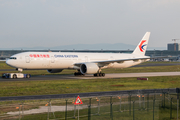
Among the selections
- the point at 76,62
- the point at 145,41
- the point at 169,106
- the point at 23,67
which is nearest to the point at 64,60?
the point at 76,62

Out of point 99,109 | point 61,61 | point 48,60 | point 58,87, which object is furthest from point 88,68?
point 99,109

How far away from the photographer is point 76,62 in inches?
2253

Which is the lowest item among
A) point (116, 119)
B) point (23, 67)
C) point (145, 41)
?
point (116, 119)

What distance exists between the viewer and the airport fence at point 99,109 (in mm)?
15891

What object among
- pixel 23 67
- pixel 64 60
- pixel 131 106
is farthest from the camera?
pixel 64 60

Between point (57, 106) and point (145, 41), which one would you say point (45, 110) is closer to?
point (57, 106)

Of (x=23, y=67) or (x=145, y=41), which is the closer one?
(x=23, y=67)

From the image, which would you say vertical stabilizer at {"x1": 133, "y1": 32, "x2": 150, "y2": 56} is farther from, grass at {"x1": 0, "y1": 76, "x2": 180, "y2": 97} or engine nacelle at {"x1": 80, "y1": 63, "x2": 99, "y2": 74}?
grass at {"x1": 0, "y1": 76, "x2": 180, "y2": 97}

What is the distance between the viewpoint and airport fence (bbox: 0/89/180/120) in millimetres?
Result: 15891

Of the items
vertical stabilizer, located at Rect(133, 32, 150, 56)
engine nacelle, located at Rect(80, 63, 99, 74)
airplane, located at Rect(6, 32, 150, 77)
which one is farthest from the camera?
vertical stabilizer, located at Rect(133, 32, 150, 56)

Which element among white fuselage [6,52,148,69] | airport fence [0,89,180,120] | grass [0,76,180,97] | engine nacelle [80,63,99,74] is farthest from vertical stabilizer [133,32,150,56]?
airport fence [0,89,180,120]

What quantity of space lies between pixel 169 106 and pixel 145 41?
177ft

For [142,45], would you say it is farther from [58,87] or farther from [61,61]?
[58,87]

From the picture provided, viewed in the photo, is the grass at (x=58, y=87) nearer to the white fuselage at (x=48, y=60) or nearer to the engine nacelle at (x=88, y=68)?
the white fuselage at (x=48, y=60)
